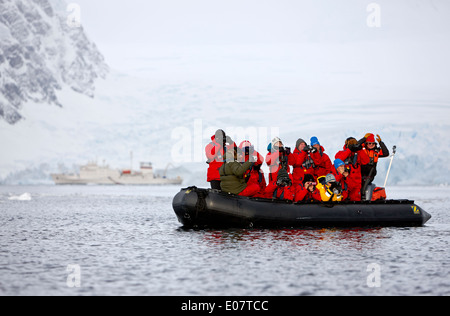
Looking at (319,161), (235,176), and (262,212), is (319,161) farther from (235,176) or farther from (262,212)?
(235,176)

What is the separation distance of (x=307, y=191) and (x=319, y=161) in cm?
104

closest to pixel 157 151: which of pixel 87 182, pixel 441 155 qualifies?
pixel 87 182

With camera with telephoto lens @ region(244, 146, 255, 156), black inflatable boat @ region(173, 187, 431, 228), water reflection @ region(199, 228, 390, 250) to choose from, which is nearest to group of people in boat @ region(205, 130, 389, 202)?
camera with telephoto lens @ region(244, 146, 255, 156)

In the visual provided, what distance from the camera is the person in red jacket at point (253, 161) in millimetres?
18797

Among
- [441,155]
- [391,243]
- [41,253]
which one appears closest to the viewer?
[41,253]

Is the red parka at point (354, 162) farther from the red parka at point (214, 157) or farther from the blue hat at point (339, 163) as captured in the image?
the red parka at point (214, 157)

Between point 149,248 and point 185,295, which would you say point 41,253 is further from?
point 185,295

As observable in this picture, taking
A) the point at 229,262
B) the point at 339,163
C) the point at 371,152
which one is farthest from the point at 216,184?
the point at 229,262

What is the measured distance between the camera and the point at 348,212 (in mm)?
20266

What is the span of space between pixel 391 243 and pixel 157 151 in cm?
16851

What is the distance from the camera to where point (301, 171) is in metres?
20.4

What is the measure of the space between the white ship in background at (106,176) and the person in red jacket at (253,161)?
15412 cm

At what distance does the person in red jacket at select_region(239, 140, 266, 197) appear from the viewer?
61.7 ft

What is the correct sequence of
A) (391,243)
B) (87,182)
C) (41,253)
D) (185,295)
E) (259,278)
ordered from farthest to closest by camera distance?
(87,182), (391,243), (41,253), (259,278), (185,295)
